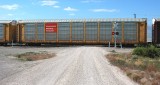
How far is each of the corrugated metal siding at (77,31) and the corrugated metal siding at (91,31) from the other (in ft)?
3.67

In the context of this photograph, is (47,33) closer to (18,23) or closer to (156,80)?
(18,23)

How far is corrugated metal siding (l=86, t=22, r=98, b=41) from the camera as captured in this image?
197 feet

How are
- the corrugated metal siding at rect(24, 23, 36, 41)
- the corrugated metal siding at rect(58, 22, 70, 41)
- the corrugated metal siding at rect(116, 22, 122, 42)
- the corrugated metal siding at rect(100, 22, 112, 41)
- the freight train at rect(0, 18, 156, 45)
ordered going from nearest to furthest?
the freight train at rect(0, 18, 156, 45) < the corrugated metal siding at rect(116, 22, 122, 42) < the corrugated metal siding at rect(100, 22, 112, 41) < the corrugated metal siding at rect(58, 22, 70, 41) < the corrugated metal siding at rect(24, 23, 36, 41)

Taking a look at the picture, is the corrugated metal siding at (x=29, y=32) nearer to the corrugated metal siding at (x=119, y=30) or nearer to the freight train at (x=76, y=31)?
the freight train at (x=76, y=31)

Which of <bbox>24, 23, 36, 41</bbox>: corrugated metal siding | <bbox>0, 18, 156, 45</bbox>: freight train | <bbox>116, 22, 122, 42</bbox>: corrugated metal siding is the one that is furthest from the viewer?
<bbox>24, 23, 36, 41</bbox>: corrugated metal siding

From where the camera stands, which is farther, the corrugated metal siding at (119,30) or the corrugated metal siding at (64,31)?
the corrugated metal siding at (64,31)

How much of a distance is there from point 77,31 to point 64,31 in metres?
2.55

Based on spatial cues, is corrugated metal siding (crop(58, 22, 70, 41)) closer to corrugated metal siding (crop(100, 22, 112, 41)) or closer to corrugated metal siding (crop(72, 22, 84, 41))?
corrugated metal siding (crop(72, 22, 84, 41))

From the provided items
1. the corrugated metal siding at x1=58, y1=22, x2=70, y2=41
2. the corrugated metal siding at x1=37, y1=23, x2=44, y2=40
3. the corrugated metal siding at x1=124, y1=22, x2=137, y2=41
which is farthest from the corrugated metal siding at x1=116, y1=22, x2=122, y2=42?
the corrugated metal siding at x1=37, y1=23, x2=44, y2=40

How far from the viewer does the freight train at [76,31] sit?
191ft

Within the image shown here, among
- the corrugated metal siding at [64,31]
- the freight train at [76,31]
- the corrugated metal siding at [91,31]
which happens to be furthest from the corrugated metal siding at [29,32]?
the corrugated metal siding at [91,31]

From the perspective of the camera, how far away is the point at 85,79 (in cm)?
1645

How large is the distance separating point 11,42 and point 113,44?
2034 cm

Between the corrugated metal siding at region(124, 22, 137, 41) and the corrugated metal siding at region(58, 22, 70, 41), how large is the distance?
10548 millimetres
